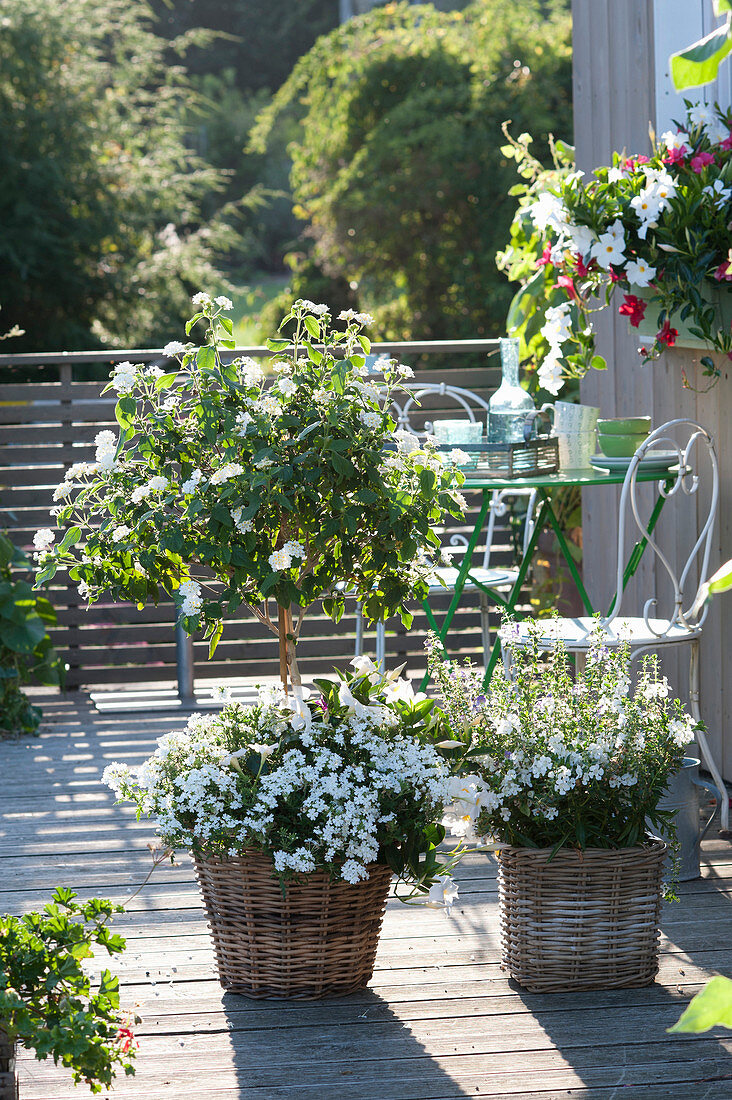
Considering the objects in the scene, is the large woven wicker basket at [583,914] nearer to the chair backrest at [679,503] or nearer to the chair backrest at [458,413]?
the chair backrest at [679,503]

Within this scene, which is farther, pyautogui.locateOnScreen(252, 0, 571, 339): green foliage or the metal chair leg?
pyautogui.locateOnScreen(252, 0, 571, 339): green foliage

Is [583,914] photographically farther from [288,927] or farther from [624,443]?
[624,443]

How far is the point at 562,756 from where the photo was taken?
211 centimetres

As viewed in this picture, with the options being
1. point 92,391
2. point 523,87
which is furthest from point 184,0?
point 92,391

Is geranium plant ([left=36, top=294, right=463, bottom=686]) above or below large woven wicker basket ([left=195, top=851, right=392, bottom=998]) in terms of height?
above

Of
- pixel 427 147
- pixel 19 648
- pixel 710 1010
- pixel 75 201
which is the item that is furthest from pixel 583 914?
pixel 75 201

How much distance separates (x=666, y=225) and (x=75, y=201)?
7.23 m

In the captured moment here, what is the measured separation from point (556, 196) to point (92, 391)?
7.26ft

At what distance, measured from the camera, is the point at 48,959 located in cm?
161

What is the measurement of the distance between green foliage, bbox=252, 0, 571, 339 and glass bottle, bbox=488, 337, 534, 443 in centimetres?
532

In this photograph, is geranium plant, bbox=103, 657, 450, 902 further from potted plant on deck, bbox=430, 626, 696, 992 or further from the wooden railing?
the wooden railing

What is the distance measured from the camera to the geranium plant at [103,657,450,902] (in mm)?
2012

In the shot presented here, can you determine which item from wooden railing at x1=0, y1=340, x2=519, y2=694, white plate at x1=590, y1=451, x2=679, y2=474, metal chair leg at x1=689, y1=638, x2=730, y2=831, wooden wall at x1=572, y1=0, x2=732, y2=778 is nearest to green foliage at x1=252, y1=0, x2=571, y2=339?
wooden railing at x1=0, y1=340, x2=519, y2=694

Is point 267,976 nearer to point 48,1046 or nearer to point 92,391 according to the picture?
point 48,1046
